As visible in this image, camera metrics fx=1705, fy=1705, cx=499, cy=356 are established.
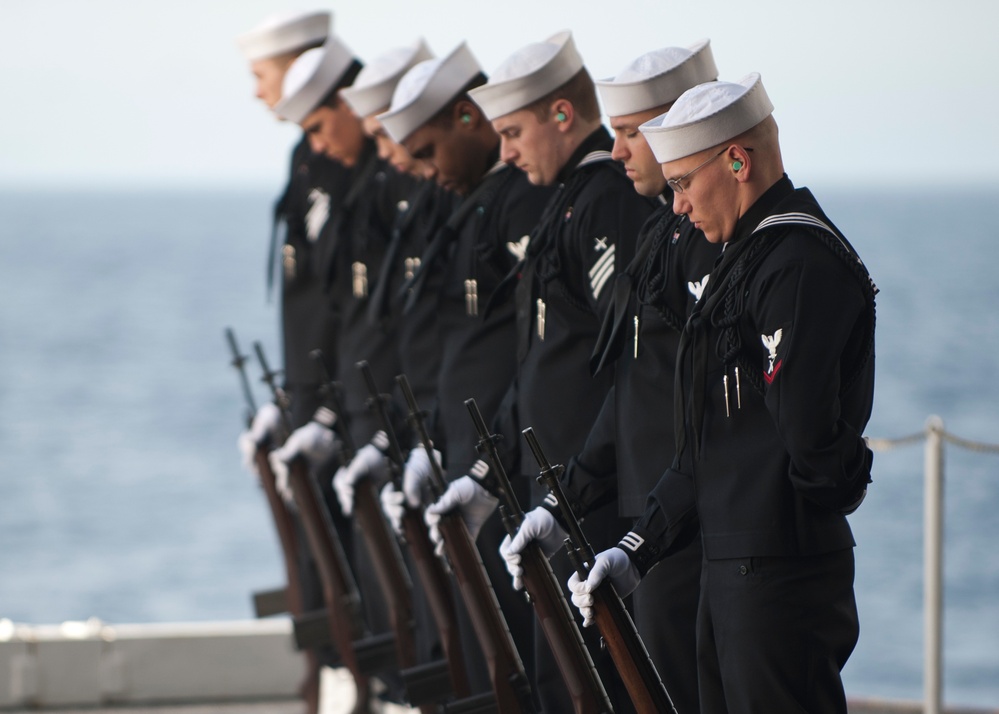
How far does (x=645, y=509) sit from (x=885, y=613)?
1074cm

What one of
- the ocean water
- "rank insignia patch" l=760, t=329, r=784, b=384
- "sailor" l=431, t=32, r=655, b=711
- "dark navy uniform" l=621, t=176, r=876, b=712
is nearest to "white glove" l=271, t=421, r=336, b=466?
"sailor" l=431, t=32, r=655, b=711

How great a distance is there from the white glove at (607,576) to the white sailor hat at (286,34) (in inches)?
117

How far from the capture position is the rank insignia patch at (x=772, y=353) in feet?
9.01

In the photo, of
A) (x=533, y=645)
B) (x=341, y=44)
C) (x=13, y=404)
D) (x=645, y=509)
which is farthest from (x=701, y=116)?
(x=13, y=404)

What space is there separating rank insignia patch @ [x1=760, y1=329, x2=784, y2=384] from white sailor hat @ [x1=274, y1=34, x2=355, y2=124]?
2.63m

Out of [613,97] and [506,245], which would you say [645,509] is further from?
[506,245]

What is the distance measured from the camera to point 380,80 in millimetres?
4746

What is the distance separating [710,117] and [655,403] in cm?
61

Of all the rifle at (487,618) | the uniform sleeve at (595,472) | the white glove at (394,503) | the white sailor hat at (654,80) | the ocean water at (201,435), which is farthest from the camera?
the ocean water at (201,435)

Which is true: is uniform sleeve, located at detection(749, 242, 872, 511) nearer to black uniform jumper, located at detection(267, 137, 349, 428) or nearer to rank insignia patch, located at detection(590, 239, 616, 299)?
rank insignia patch, located at detection(590, 239, 616, 299)

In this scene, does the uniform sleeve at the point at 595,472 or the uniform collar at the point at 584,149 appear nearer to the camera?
the uniform sleeve at the point at 595,472

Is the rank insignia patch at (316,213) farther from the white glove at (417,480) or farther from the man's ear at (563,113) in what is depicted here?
the man's ear at (563,113)

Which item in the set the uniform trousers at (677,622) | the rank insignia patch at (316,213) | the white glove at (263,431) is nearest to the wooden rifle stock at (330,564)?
the white glove at (263,431)

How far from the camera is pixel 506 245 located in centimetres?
412
